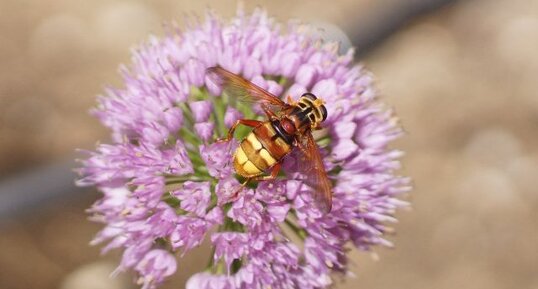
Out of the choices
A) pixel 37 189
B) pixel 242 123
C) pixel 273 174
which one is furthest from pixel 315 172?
pixel 37 189

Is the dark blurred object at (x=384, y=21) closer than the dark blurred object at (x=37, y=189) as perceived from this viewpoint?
No

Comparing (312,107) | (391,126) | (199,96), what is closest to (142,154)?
(199,96)

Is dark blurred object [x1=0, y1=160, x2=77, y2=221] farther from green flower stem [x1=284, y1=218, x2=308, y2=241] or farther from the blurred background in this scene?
green flower stem [x1=284, y1=218, x2=308, y2=241]

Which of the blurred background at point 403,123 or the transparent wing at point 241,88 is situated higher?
the blurred background at point 403,123

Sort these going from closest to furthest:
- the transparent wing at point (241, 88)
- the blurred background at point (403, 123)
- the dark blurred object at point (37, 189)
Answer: the transparent wing at point (241, 88)
the dark blurred object at point (37, 189)
the blurred background at point (403, 123)

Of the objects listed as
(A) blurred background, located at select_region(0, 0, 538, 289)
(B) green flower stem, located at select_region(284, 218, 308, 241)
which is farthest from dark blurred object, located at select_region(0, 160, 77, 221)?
(B) green flower stem, located at select_region(284, 218, 308, 241)

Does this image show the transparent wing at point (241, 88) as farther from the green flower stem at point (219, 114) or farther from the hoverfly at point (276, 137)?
the green flower stem at point (219, 114)

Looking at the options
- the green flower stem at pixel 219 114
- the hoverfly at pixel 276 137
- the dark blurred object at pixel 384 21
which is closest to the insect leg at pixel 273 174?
the hoverfly at pixel 276 137

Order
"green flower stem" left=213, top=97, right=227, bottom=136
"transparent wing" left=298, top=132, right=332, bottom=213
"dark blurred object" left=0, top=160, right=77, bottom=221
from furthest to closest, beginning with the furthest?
1. "dark blurred object" left=0, top=160, right=77, bottom=221
2. "green flower stem" left=213, top=97, right=227, bottom=136
3. "transparent wing" left=298, top=132, right=332, bottom=213
